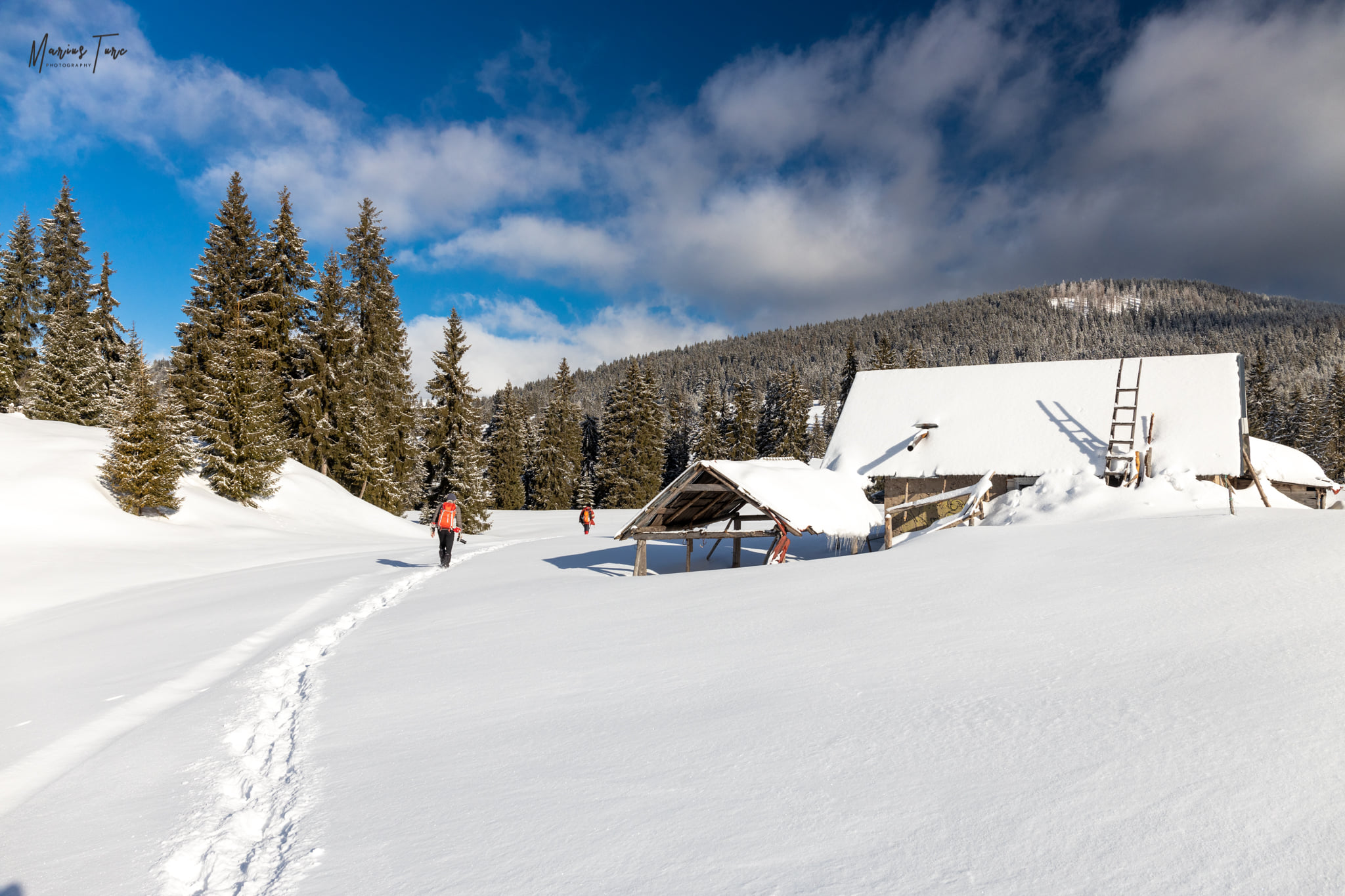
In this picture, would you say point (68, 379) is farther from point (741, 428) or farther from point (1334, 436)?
point (1334, 436)

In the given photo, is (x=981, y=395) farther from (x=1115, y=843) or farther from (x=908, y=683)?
(x=1115, y=843)

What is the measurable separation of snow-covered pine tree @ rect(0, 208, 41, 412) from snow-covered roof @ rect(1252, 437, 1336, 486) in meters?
57.0

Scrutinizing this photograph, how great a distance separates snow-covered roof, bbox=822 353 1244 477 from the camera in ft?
70.9

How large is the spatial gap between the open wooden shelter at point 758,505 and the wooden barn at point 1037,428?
8.01ft

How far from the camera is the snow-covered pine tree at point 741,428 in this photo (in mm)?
61562

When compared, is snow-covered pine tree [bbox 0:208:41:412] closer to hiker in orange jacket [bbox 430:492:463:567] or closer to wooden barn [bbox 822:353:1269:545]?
hiker in orange jacket [bbox 430:492:463:567]

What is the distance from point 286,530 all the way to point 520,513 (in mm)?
21953

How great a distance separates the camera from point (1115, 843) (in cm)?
341

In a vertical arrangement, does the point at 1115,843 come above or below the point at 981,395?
below

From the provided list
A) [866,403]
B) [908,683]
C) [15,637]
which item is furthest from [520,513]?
[908,683]

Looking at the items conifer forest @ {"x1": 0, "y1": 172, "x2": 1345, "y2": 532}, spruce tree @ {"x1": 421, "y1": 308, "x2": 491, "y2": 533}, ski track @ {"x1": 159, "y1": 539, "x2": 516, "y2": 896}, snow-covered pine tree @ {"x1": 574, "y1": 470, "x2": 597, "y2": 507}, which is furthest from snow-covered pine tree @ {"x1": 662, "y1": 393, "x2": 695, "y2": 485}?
ski track @ {"x1": 159, "y1": 539, "x2": 516, "y2": 896}

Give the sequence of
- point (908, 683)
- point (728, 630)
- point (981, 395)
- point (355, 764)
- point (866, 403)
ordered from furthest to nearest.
A: point (866, 403)
point (981, 395)
point (728, 630)
point (908, 683)
point (355, 764)

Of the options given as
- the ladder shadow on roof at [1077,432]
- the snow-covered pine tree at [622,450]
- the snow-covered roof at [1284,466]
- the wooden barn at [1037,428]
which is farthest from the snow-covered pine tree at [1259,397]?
the snow-covered pine tree at [622,450]

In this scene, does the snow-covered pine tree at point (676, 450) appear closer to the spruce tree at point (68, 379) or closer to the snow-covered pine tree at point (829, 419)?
the snow-covered pine tree at point (829, 419)
